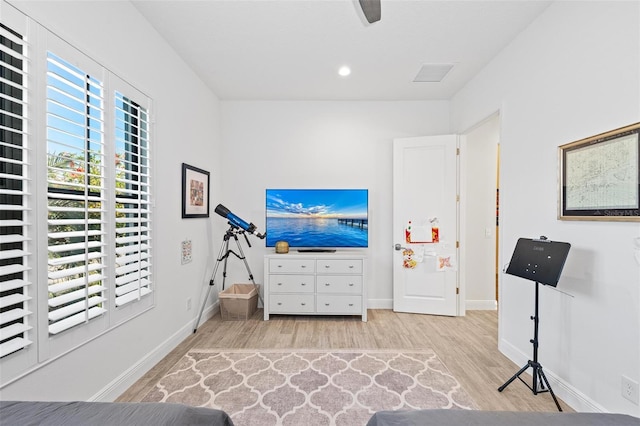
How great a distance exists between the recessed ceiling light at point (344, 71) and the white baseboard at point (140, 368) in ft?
10.4

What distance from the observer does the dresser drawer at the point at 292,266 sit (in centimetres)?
357

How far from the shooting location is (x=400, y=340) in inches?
118

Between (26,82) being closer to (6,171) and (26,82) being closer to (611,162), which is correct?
(6,171)

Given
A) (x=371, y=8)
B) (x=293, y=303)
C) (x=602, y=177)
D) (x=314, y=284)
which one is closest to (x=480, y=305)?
(x=314, y=284)

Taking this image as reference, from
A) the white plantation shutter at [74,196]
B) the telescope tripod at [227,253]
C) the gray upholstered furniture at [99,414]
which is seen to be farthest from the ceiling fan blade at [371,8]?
the telescope tripod at [227,253]

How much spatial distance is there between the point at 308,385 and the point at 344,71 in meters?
3.03

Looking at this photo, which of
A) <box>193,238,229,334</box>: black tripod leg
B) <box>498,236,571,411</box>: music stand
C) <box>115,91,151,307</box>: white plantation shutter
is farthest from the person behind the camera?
<box>193,238,229,334</box>: black tripod leg

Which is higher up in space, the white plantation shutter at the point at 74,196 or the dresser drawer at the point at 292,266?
the white plantation shutter at the point at 74,196

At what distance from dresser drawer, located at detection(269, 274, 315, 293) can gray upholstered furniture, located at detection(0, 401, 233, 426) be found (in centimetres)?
255

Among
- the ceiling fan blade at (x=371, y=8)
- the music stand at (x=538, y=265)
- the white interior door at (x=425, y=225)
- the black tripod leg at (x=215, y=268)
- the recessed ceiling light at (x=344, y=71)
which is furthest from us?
the white interior door at (x=425, y=225)

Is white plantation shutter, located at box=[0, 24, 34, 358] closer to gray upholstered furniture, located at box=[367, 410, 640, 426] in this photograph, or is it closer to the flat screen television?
gray upholstered furniture, located at box=[367, 410, 640, 426]

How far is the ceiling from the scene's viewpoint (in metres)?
2.22

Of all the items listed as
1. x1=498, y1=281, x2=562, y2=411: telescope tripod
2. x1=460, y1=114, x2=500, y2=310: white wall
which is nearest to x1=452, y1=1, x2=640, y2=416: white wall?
x1=498, y1=281, x2=562, y2=411: telescope tripod

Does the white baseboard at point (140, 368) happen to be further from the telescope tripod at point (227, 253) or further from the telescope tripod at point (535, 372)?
the telescope tripod at point (535, 372)
